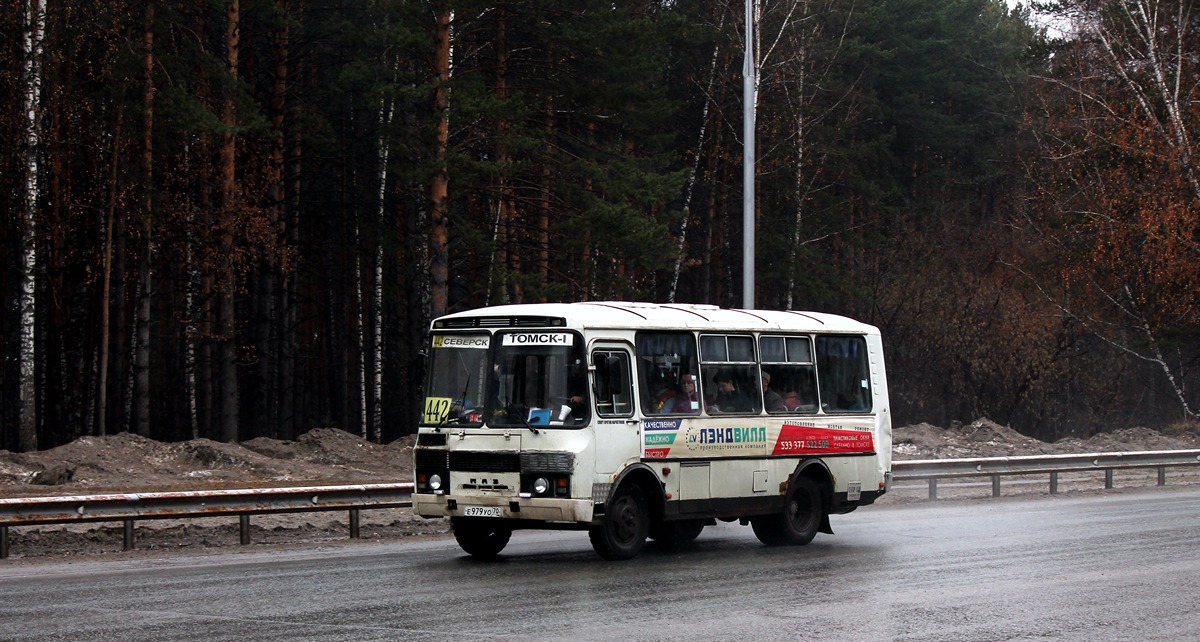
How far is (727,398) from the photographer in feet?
56.5

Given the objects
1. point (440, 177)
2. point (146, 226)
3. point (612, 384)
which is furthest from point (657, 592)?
point (146, 226)

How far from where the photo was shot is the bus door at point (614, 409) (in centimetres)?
1546

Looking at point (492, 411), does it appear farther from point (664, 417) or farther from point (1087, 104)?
point (1087, 104)

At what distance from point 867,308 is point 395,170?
76.3 ft

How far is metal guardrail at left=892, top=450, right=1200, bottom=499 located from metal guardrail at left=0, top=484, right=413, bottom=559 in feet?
31.8

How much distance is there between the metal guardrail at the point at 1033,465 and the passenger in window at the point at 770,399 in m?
7.32

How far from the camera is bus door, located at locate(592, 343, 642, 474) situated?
50.7 feet

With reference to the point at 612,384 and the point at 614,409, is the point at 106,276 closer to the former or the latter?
the point at 612,384

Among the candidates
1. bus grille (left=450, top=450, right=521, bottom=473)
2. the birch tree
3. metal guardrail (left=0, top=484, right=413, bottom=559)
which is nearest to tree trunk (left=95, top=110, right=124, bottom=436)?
metal guardrail (left=0, top=484, right=413, bottom=559)

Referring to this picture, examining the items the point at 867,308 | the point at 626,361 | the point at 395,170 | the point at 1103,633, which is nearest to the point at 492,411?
the point at 626,361

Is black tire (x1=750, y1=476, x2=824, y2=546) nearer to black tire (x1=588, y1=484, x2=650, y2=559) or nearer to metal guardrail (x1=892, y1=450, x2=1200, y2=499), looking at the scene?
black tire (x1=588, y1=484, x2=650, y2=559)

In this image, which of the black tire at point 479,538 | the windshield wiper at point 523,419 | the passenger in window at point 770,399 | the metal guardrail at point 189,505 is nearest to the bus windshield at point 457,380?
the windshield wiper at point 523,419

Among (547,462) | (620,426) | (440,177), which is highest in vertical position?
(440,177)

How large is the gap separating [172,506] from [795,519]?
7.47m
